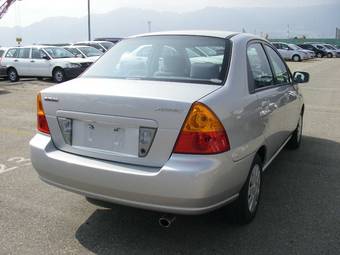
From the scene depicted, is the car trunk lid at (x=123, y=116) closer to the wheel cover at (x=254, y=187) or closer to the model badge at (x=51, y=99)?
the model badge at (x=51, y=99)

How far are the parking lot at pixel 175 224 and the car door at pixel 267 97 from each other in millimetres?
580

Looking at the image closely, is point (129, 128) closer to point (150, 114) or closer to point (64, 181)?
point (150, 114)

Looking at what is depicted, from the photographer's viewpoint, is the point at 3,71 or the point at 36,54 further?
the point at 3,71

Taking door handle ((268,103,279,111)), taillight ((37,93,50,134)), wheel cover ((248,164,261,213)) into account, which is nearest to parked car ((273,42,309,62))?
door handle ((268,103,279,111))

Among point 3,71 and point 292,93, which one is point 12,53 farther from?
point 292,93

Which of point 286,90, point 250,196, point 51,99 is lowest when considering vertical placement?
point 250,196

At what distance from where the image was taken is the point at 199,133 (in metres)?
3.15

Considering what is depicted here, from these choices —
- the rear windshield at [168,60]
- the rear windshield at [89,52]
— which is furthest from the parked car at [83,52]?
the rear windshield at [168,60]

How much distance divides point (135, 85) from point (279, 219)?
5.84 ft

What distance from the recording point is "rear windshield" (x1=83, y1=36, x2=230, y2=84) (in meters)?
3.74

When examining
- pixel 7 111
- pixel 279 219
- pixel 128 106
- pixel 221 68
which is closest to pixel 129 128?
pixel 128 106

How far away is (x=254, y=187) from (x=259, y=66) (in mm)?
1214

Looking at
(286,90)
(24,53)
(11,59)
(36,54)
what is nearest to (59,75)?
(36,54)

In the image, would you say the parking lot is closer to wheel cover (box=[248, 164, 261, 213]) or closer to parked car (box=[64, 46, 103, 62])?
wheel cover (box=[248, 164, 261, 213])
